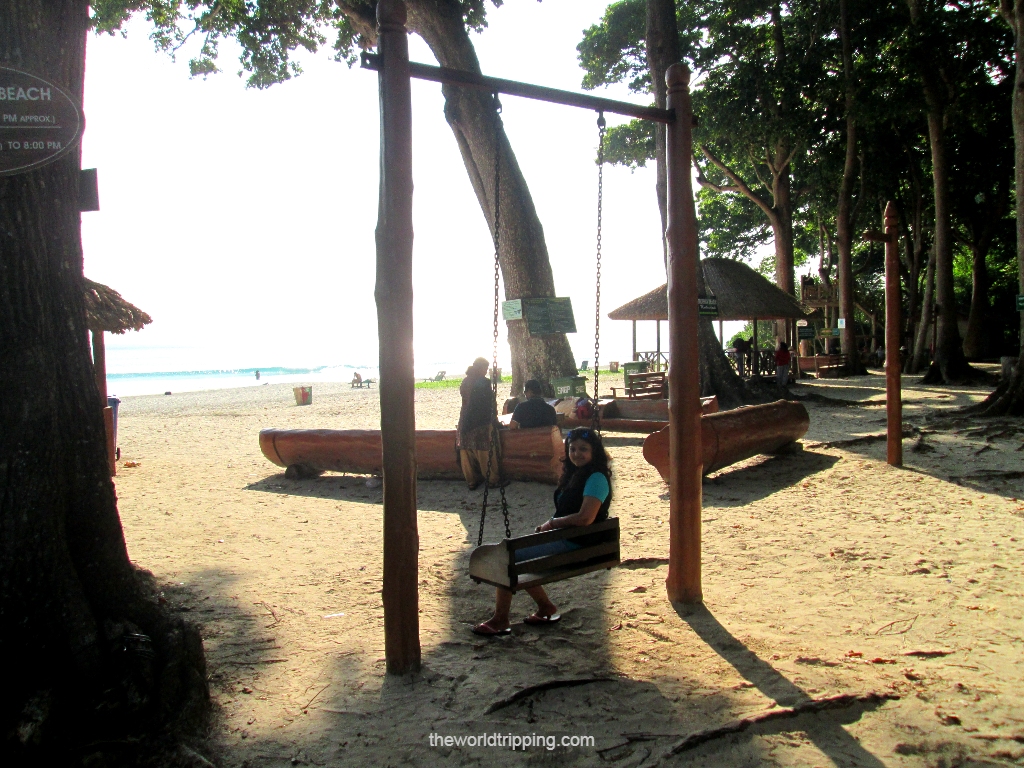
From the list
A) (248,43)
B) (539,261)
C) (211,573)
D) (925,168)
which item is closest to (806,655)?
(211,573)

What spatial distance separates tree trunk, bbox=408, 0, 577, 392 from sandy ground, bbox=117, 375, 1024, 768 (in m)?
4.15

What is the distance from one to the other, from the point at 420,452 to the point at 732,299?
12.8m

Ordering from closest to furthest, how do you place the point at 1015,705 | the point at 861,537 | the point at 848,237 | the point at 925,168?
1. the point at 1015,705
2. the point at 861,537
3. the point at 848,237
4. the point at 925,168

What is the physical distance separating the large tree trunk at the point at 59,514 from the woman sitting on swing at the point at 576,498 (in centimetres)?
163

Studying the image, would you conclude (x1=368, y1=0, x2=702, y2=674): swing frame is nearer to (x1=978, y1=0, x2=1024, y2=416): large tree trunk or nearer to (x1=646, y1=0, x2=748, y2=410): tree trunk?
(x1=646, y1=0, x2=748, y2=410): tree trunk

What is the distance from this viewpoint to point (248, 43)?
14.4 metres

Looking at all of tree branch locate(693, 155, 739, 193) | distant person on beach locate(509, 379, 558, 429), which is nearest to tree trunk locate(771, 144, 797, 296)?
tree branch locate(693, 155, 739, 193)

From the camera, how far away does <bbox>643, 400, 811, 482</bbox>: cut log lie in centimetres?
793

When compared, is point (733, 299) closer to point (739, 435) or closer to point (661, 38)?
point (661, 38)

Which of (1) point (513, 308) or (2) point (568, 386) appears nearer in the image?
(1) point (513, 308)

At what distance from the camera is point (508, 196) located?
12945 millimetres

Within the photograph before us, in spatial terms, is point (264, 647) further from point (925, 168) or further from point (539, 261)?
point (925, 168)

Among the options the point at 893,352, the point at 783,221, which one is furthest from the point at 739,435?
the point at 783,221

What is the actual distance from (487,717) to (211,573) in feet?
10.7
